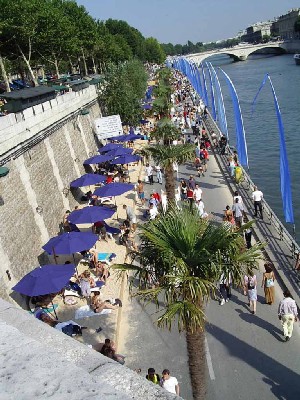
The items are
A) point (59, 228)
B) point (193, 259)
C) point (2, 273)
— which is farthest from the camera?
point (59, 228)

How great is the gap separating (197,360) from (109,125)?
22.3 m

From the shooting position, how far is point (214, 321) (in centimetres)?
1147

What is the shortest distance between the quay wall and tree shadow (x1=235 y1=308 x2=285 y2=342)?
6647 mm

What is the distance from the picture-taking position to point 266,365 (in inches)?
377

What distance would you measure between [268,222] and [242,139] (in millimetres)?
8257

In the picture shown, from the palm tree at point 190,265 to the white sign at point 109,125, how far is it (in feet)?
69.5

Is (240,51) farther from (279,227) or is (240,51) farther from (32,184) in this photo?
(32,184)

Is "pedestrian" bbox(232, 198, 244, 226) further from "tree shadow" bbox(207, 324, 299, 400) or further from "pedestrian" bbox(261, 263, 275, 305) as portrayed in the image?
"tree shadow" bbox(207, 324, 299, 400)

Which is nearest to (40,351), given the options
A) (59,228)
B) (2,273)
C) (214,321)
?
(214,321)

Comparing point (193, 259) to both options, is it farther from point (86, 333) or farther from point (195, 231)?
point (86, 333)

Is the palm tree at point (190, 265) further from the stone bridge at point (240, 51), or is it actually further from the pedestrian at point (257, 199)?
the stone bridge at point (240, 51)

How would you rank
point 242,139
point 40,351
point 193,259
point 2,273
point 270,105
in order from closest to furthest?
1. point 40,351
2. point 193,259
3. point 2,273
4. point 242,139
5. point 270,105

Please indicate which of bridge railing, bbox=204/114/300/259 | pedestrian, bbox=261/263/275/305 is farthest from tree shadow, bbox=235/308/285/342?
bridge railing, bbox=204/114/300/259

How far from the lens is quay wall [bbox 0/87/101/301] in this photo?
14031mm
